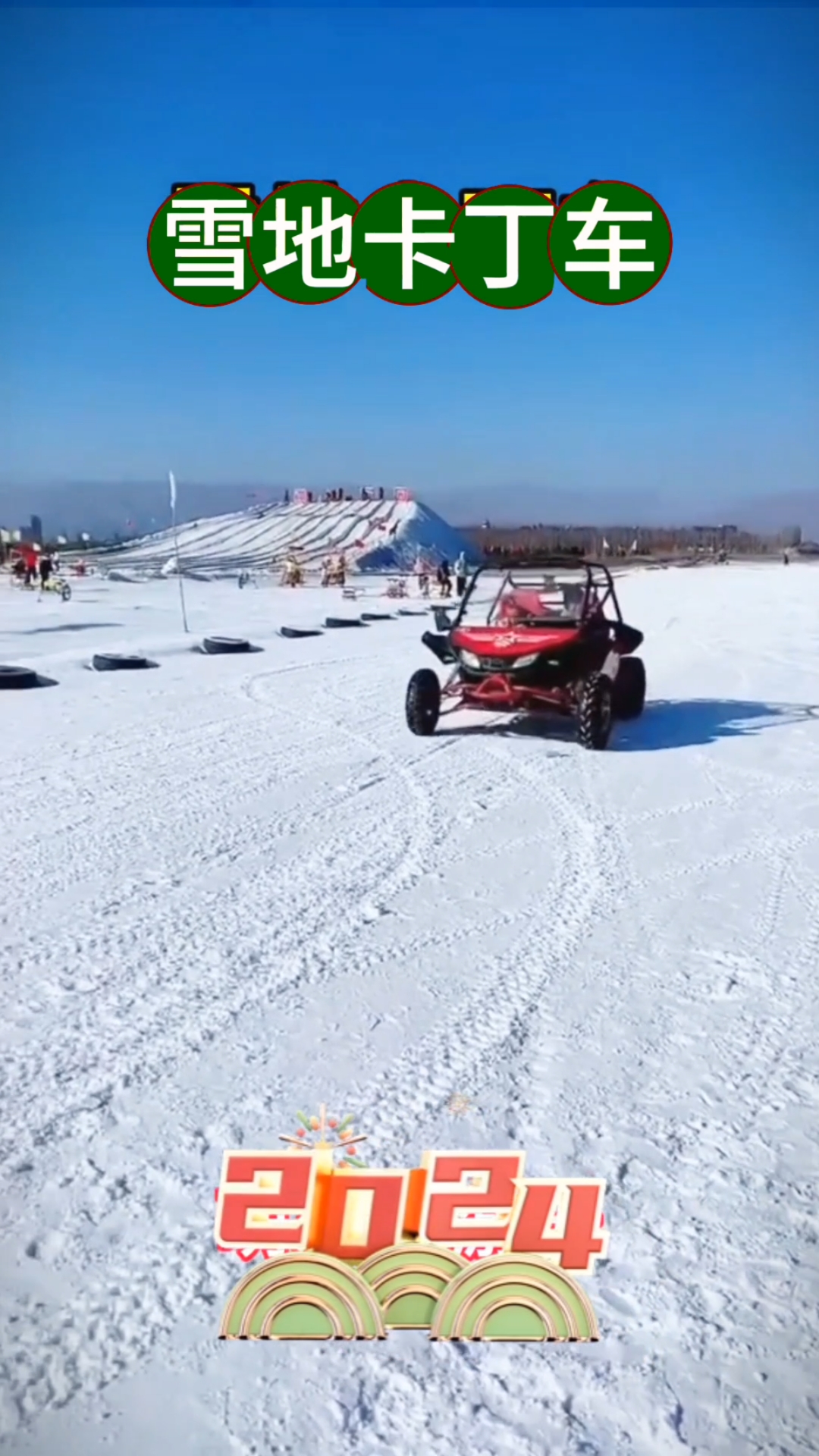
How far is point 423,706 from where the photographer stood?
5180mm

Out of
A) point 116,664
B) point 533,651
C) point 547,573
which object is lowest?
point 116,664

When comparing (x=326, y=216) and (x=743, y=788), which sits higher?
(x=326, y=216)

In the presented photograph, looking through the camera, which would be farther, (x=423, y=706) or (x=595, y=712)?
(x=423, y=706)

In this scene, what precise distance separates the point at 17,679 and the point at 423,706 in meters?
3.21

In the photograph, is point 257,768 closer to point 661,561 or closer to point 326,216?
point 661,561

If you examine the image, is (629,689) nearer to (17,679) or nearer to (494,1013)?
(494,1013)

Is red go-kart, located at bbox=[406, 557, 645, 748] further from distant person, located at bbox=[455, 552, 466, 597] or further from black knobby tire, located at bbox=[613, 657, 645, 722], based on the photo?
black knobby tire, located at bbox=[613, 657, 645, 722]

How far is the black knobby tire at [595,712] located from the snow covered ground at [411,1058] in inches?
9.5

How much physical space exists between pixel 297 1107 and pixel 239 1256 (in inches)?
15.3

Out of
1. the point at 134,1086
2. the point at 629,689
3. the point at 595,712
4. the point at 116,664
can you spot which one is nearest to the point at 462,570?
the point at 629,689

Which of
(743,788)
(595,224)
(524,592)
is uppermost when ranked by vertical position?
(595,224)

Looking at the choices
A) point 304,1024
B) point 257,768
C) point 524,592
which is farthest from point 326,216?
point 524,592

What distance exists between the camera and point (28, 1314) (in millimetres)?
1289

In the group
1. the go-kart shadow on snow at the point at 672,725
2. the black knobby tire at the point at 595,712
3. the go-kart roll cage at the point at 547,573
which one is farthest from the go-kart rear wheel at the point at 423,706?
the black knobby tire at the point at 595,712
